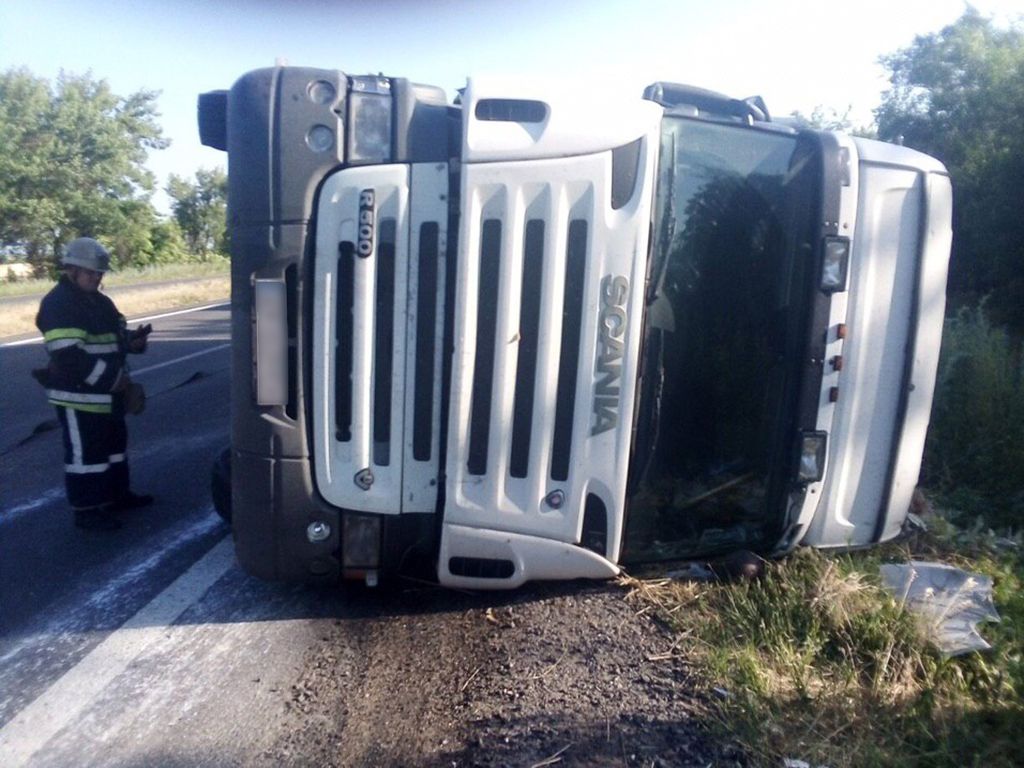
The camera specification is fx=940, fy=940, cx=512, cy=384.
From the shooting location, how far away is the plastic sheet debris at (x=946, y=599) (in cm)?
356

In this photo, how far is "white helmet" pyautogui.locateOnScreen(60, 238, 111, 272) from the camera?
5.20m

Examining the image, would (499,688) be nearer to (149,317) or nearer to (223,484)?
(223,484)

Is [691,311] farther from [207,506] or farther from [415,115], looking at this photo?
[207,506]

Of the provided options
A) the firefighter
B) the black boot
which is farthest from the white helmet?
the black boot

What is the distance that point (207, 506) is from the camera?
578 cm

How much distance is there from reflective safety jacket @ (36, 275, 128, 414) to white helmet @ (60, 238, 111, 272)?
0.13 meters

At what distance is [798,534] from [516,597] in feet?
4.10

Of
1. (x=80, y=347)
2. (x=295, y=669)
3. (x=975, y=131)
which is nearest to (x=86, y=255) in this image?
(x=80, y=347)

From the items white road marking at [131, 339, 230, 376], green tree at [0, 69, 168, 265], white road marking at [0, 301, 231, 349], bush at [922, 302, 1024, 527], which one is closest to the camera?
bush at [922, 302, 1024, 527]

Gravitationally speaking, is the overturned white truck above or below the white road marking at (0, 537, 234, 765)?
above

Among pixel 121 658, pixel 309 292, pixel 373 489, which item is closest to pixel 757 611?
pixel 373 489

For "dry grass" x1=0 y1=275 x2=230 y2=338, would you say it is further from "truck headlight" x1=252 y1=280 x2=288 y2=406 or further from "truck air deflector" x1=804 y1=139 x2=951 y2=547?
"truck air deflector" x1=804 y1=139 x2=951 y2=547

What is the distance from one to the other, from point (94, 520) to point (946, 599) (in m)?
4.37

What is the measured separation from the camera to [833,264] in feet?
12.1
